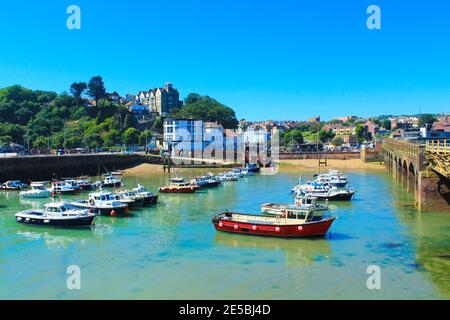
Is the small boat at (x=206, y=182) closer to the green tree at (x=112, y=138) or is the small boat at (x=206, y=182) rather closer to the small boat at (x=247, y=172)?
the small boat at (x=247, y=172)

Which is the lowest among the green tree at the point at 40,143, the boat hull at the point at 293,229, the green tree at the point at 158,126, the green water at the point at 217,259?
the green water at the point at 217,259

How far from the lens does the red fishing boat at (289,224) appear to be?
35.3 m

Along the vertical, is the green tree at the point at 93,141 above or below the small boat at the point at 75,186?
above

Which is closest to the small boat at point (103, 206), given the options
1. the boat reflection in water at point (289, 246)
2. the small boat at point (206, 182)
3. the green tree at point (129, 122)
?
the boat reflection in water at point (289, 246)

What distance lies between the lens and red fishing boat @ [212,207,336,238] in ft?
116

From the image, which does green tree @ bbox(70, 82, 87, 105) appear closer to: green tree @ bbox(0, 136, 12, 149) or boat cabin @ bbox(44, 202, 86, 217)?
green tree @ bbox(0, 136, 12, 149)

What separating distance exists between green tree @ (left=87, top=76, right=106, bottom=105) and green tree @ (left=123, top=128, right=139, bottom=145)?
4165 cm

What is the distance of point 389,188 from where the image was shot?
6788 cm

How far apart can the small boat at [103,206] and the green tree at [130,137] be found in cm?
9761

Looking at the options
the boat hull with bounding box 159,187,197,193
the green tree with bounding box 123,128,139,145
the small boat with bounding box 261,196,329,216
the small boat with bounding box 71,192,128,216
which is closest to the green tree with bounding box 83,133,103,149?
the green tree with bounding box 123,128,139,145

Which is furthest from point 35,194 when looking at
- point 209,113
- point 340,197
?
point 209,113
